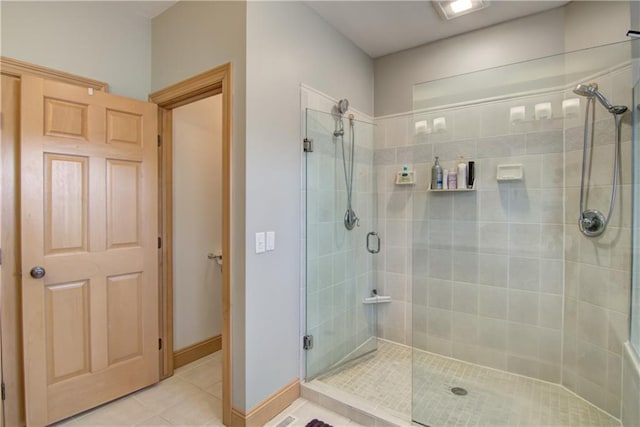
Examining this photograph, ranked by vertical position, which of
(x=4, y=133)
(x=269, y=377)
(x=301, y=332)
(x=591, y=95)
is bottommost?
(x=269, y=377)

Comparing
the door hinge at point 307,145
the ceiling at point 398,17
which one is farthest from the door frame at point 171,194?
the ceiling at point 398,17

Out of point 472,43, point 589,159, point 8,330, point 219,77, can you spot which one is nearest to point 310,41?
point 219,77

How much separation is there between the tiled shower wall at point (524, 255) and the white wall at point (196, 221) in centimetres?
176

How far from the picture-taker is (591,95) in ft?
6.33

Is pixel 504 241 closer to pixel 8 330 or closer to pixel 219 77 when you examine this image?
pixel 219 77

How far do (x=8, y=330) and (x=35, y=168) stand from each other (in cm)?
92

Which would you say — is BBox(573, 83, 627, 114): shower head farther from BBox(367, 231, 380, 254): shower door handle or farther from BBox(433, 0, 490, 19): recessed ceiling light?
BBox(367, 231, 380, 254): shower door handle

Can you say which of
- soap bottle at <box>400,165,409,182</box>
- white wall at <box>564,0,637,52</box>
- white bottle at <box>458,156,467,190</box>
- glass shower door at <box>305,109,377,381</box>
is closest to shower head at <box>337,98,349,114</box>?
glass shower door at <box>305,109,377,381</box>

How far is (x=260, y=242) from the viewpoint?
6.18 feet

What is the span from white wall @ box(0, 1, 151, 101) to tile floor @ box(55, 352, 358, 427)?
212cm

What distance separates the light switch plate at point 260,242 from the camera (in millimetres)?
1865

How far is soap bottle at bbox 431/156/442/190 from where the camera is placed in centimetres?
249

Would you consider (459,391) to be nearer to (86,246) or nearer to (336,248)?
(336,248)

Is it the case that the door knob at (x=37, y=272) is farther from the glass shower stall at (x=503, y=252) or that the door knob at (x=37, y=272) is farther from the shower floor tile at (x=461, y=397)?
the shower floor tile at (x=461, y=397)
